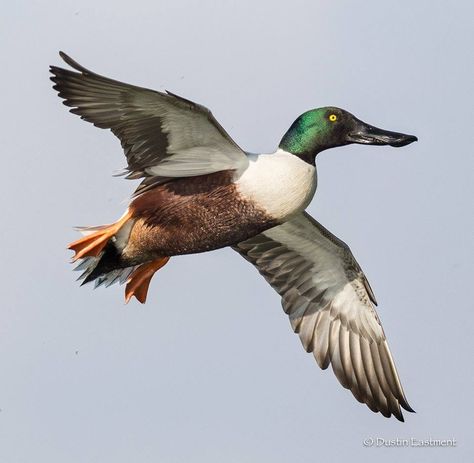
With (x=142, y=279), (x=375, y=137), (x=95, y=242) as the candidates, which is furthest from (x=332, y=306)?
(x=95, y=242)

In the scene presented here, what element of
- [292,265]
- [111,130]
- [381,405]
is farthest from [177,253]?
[381,405]

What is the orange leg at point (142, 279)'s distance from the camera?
1047cm

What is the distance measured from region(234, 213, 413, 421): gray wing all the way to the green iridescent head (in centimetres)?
120

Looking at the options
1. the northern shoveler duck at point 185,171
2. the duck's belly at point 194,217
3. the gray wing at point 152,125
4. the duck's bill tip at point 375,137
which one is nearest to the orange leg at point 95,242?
the northern shoveler duck at point 185,171

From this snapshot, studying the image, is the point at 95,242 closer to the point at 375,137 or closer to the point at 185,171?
the point at 185,171

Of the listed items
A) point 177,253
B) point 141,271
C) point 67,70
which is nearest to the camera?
point 67,70

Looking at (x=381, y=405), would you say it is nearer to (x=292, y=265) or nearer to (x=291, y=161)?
(x=292, y=265)

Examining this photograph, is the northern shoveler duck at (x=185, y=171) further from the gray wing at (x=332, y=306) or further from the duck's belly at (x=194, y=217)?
the gray wing at (x=332, y=306)

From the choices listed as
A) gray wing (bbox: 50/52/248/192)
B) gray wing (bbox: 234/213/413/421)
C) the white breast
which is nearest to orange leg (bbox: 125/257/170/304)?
gray wing (bbox: 234/213/413/421)

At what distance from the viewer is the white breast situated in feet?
29.9

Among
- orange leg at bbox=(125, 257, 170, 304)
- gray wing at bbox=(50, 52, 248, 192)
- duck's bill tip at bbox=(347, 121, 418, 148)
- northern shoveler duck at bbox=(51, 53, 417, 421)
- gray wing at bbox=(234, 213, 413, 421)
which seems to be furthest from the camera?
gray wing at bbox=(234, 213, 413, 421)

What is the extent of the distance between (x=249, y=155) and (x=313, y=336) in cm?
224

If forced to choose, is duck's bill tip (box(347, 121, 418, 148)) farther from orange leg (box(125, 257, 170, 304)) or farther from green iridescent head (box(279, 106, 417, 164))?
orange leg (box(125, 257, 170, 304))

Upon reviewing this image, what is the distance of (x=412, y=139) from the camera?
966 centimetres
